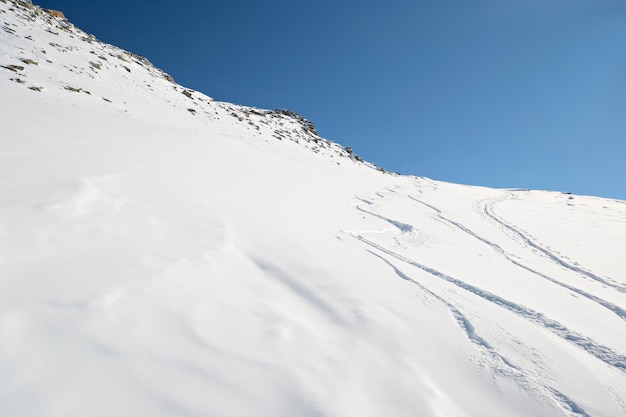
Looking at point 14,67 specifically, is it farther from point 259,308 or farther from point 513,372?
point 513,372

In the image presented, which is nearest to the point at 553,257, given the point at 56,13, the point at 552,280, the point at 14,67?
the point at 552,280

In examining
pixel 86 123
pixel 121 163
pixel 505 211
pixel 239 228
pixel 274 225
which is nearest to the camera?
pixel 239 228

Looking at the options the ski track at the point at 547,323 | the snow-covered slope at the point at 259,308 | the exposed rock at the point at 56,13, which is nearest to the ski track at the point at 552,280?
the snow-covered slope at the point at 259,308

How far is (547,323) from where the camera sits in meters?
3.15

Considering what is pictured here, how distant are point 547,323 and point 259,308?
2.92 metres

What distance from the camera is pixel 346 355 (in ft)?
7.27

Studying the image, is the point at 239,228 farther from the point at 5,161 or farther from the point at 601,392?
the point at 601,392

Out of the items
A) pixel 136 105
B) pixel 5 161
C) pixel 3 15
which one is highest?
pixel 3 15

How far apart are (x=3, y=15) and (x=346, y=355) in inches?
1114

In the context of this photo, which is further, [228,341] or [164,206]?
[164,206]

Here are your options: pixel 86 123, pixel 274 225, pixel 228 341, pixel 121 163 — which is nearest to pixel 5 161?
pixel 121 163

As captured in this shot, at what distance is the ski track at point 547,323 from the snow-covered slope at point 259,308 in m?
0.02

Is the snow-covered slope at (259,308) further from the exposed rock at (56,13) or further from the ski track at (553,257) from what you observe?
the exposed rock at (56,13)

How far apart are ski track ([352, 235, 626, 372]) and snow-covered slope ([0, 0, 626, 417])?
1.0 inches
